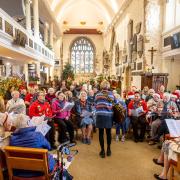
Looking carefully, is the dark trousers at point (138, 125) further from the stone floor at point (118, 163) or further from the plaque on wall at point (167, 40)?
the plaque on wall at point (167, 40)

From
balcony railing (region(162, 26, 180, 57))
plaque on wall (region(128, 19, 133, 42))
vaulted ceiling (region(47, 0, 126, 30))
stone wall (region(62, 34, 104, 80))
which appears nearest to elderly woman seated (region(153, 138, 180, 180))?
balcony railing (region(162, 26, 180, 57))

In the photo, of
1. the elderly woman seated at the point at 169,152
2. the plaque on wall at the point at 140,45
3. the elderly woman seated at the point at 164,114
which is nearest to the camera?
the elderly woman seated at the point at 169,152

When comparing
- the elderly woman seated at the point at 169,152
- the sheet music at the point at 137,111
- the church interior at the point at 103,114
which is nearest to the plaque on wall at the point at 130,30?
the church interior at the point at 103,114

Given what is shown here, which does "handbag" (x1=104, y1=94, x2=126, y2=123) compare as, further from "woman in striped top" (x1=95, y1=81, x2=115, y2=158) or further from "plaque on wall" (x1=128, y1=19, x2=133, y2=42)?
"plaque on wall" (x1=128, y1=19, x2=133, y2=42)

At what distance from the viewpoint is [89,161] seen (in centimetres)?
479

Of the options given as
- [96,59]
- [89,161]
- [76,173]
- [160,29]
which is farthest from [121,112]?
[96,59]

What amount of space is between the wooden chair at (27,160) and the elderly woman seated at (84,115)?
10.4 feet

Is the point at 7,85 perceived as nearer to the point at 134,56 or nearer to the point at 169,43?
the point at 169,43

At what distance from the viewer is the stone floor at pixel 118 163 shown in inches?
163

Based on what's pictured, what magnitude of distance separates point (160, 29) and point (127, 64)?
4224 millimetres

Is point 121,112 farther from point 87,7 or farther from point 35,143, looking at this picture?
point 87,7

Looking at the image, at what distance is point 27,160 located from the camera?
278 centimetres

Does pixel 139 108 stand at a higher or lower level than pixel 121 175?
higher

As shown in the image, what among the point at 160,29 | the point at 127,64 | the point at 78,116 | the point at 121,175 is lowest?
the point at 121,175
